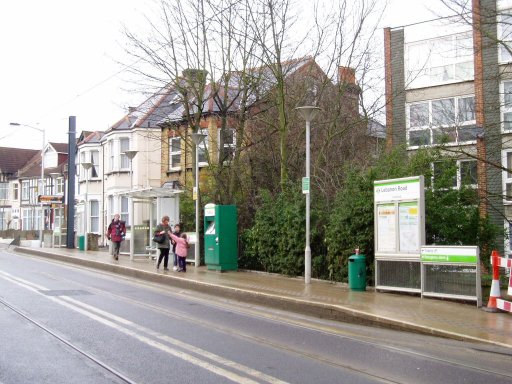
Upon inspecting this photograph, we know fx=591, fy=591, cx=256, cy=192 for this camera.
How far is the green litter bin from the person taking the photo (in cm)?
1390

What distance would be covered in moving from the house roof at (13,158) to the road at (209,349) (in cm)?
6626

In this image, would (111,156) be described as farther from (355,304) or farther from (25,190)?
(25,190)

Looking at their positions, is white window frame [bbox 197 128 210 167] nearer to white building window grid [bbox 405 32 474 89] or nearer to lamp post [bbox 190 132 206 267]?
lamp post [bbox 190 132 206 267]

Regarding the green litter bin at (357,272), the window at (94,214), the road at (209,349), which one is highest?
the window at (94,214)

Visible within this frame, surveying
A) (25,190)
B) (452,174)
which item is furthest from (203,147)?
(25,190)

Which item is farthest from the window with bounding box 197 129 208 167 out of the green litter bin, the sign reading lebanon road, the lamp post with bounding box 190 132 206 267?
the sign reading lebanon road

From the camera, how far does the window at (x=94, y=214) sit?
43.0 m

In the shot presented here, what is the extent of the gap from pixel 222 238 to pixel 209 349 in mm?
10857

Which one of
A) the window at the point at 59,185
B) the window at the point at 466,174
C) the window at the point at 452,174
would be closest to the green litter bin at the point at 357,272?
the window at the point at 452,174

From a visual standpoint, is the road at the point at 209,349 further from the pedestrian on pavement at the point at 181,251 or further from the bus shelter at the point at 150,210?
the bus shelter at the point at 150,210

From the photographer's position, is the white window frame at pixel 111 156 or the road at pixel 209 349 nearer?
the road at pixel 209 349

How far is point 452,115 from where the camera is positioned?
15.6m

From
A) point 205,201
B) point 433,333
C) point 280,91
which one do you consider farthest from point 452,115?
point 205,201

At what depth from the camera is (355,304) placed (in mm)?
11633
